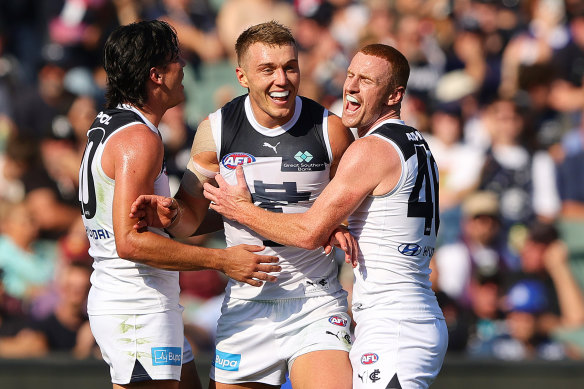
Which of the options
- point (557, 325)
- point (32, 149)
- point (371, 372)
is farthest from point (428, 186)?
point (32, 149)

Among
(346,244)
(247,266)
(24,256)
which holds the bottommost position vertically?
(24,256)

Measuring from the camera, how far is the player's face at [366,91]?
5.05 metres

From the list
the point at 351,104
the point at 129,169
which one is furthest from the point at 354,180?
the point at 129,169

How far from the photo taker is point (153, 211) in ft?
15.8

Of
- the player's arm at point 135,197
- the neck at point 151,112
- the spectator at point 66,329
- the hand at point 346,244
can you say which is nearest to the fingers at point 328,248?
the hand at point 346,244

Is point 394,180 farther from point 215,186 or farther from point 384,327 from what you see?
point 215,186

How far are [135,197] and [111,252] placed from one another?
428mm

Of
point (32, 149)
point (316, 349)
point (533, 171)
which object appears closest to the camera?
point (316, 349)

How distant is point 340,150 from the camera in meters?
5.31

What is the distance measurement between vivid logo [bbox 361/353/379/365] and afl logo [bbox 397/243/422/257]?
0.57 metres

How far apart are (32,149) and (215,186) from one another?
4873mm

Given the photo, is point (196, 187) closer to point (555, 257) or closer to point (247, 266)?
point (247, 266)

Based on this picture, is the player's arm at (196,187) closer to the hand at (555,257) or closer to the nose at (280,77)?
the nose at (280,77)

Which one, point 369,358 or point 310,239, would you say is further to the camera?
point 310,239
